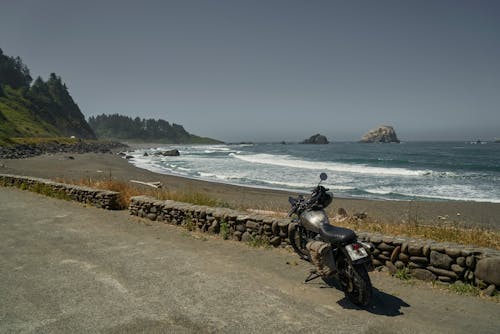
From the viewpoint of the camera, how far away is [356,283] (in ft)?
15.1

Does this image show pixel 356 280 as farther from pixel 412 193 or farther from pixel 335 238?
pixel 412 193

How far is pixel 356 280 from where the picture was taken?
460 centimetres

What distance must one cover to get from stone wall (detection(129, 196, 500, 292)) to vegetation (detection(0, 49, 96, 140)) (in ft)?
269

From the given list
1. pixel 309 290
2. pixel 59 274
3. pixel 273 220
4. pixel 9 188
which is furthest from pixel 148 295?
pixel 9 188

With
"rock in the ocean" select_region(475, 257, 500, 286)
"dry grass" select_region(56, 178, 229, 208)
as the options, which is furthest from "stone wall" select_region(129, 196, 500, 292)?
"dry grass" select_region(56, 178, 229, 208)

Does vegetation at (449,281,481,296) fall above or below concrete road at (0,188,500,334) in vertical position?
above

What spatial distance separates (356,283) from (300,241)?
5.97ft

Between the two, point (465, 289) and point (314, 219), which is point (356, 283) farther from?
point (465, 289)

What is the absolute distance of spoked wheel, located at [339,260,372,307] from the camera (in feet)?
15.0

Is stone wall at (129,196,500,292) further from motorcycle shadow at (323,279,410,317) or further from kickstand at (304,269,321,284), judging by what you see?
kickstand at (304,269,321,284)

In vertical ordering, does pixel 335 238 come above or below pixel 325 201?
below

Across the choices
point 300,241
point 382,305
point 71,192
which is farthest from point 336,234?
point 71,192

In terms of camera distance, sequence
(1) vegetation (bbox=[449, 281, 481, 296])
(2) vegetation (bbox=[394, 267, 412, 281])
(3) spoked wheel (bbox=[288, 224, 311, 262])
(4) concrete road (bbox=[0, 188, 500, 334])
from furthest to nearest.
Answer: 1. (3) spoked wheel (bbox=[288, 224, 311, 262])
2. (2) vegetation (bbox=[394, 267, 412, 281])
3. (1) vegetation (bbox=[449, 281, 481, 296])
4. (4) concrete road (bbox=[0, 188, 500, 334])

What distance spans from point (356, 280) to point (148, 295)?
9.95ft
